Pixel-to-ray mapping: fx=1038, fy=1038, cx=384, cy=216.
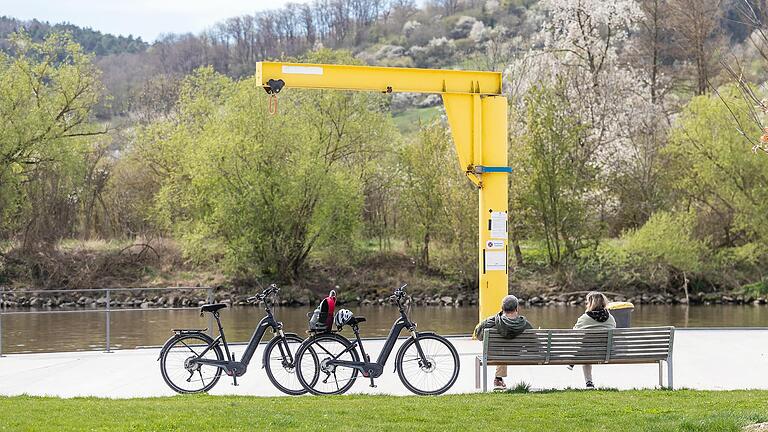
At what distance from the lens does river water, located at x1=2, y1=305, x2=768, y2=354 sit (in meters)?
24.3

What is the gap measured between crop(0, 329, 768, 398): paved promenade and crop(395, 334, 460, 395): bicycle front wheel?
0.25 m

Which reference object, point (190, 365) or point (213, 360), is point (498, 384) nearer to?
point (213, 360)

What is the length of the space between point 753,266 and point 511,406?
3423 cm

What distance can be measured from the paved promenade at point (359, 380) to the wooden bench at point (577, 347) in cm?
53

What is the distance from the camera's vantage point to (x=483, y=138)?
593 inches

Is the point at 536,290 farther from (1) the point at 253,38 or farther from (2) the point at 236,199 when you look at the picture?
(1) the point at 253,38

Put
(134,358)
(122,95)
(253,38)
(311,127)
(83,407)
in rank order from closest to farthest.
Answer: (83,407), (134,358), (311,127), (122,95), (253,38)

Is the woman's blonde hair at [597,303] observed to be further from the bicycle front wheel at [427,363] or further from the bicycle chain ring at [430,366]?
the bicycle chain ring at [430,366]

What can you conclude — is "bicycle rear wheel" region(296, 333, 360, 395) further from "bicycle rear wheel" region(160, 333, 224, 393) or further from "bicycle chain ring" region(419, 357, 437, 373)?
"bicycle rear wheel" region(160, 333, 224, 393)

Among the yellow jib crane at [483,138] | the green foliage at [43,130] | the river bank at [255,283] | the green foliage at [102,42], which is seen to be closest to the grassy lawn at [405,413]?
the yellow jib crane at [483,138]

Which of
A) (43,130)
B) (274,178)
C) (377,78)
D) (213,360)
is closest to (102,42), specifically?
(43,130)

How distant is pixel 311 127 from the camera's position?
1679 inches

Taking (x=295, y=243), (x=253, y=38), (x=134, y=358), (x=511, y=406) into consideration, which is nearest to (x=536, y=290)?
(x=295, y=243)

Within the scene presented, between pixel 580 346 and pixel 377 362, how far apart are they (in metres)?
2.07
